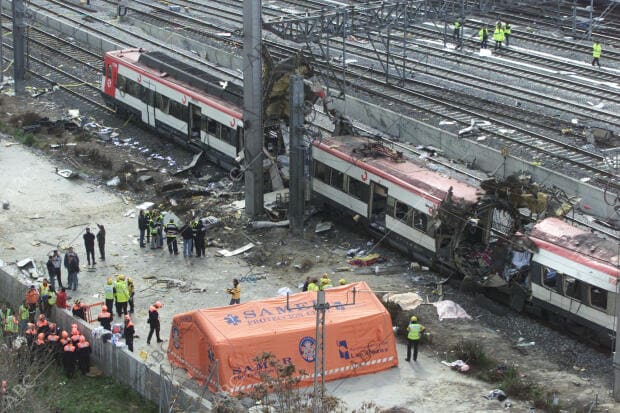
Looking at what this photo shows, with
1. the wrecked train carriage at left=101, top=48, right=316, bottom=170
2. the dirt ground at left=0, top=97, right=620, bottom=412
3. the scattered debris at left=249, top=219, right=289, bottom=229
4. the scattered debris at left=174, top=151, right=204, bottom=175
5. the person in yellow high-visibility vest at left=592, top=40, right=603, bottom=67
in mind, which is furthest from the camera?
the person in yellow high-visibility vest at left=592, top=40, right=603, bottom=67

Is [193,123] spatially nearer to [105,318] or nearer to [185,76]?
[185,76]

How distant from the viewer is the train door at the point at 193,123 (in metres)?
40.3

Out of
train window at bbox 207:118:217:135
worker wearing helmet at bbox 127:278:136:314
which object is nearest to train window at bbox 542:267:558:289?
worker wearing helmet at bbox 127:278:136:314

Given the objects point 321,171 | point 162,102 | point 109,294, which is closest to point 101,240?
point 109,294

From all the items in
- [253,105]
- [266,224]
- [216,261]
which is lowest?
[216,261]

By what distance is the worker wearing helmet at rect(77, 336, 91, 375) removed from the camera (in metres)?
26.0

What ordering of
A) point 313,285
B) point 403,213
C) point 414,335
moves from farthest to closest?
point 403,213 < point 313,285 < point 414,335

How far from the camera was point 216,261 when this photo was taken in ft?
108

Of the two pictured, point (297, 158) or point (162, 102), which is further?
point (162, 102)

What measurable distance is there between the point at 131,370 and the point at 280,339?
120 inches

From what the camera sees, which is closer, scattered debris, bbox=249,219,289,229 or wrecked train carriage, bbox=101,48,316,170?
scattered debris, bbox=249,219,289,229

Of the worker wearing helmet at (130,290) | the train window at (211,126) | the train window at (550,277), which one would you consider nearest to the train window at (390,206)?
the train window at (550,277)

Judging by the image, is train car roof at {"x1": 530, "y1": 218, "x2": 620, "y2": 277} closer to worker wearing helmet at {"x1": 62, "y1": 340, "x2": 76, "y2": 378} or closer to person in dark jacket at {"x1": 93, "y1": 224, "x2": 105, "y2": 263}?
worker wearing helmet at {"x1": 62, "y1": 340, "x2": 76, "y2": 378}

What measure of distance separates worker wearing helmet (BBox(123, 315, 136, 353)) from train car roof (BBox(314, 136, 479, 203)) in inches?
331
